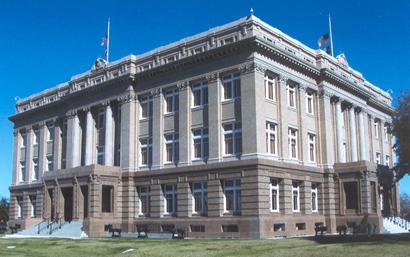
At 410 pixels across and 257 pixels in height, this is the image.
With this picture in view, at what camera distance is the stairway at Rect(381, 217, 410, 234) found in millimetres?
50338

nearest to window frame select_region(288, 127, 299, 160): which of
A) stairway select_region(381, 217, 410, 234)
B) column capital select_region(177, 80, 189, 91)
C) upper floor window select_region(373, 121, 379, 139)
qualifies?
column capital select_region(177, 80, 189, 91)

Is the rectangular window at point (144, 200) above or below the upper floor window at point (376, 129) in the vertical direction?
below

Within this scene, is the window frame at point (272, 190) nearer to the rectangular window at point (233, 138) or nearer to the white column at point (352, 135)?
the rectangular window at point (233, 138)

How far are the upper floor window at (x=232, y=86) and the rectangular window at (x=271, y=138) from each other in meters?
3.65

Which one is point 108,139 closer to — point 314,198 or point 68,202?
point 68,202

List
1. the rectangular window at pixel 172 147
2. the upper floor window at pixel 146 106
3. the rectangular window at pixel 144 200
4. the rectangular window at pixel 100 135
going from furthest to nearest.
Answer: the rectangular window at pixel 100 135 < the upper floor window at pixel 146 106 < the rectangular window at pixel 144 200 < the rectangular window at pixel 172 147

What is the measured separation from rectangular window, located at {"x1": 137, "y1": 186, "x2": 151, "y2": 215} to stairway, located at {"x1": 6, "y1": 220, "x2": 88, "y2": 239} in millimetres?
5864

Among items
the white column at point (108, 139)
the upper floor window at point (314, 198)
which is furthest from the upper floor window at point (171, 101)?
the upper floor window at point (314, 198)

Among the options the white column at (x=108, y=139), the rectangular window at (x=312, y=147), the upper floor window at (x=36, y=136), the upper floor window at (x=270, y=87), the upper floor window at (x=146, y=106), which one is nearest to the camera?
the upper floor window at (x=270, y=87)

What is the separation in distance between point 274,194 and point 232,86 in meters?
9.76

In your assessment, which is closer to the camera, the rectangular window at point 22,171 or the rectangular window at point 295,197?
the rectangular window at point 295,197

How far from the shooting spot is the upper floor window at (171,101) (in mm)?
49125

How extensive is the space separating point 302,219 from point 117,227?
17660 mm

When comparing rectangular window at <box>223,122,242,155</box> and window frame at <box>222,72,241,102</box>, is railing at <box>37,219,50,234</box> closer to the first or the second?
rectangular window at <box>223,122,242,155</box>
